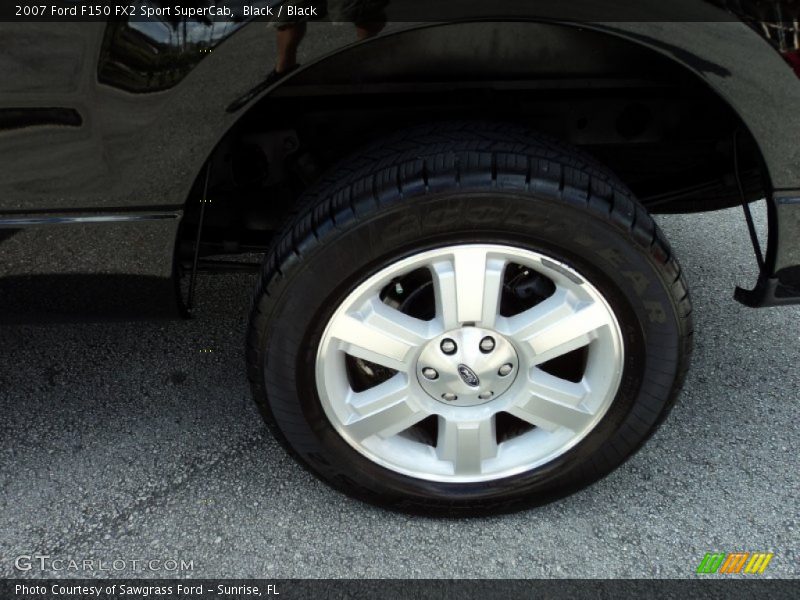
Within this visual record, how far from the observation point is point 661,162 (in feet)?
7.17

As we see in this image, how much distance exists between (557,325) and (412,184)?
18.8 inches

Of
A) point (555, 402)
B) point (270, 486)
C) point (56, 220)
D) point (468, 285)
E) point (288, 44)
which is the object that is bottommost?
point (270, 486)

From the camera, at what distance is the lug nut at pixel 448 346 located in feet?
5.34

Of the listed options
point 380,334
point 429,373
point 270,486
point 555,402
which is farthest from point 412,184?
point 270,486

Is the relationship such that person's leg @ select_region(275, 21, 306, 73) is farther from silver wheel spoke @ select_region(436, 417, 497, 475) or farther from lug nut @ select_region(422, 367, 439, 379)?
silver wheel spoke @ select_region(436, 417, 497, 475)

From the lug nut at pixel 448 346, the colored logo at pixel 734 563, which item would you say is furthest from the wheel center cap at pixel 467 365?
Result: the colored logo at pixel 734 563

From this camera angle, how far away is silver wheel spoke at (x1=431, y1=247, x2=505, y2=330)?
1519 millimetres

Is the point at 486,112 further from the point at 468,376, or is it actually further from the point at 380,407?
→ the point at 380,407

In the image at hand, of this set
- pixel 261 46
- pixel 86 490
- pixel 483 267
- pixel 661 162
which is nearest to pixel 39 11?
pixel 261 46

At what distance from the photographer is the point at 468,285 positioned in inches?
60.4

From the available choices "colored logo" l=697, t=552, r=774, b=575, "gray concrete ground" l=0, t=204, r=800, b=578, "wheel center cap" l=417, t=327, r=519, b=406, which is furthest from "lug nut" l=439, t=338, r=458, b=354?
"colored logo" l=697, t=552, r=774, b=575

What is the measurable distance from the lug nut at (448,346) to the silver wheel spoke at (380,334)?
0.16 feet

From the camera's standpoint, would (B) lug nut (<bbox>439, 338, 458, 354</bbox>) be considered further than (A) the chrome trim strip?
Yes

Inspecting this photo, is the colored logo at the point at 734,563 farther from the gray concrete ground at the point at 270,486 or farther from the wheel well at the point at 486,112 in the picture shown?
the wheel well at the point at 486,112
